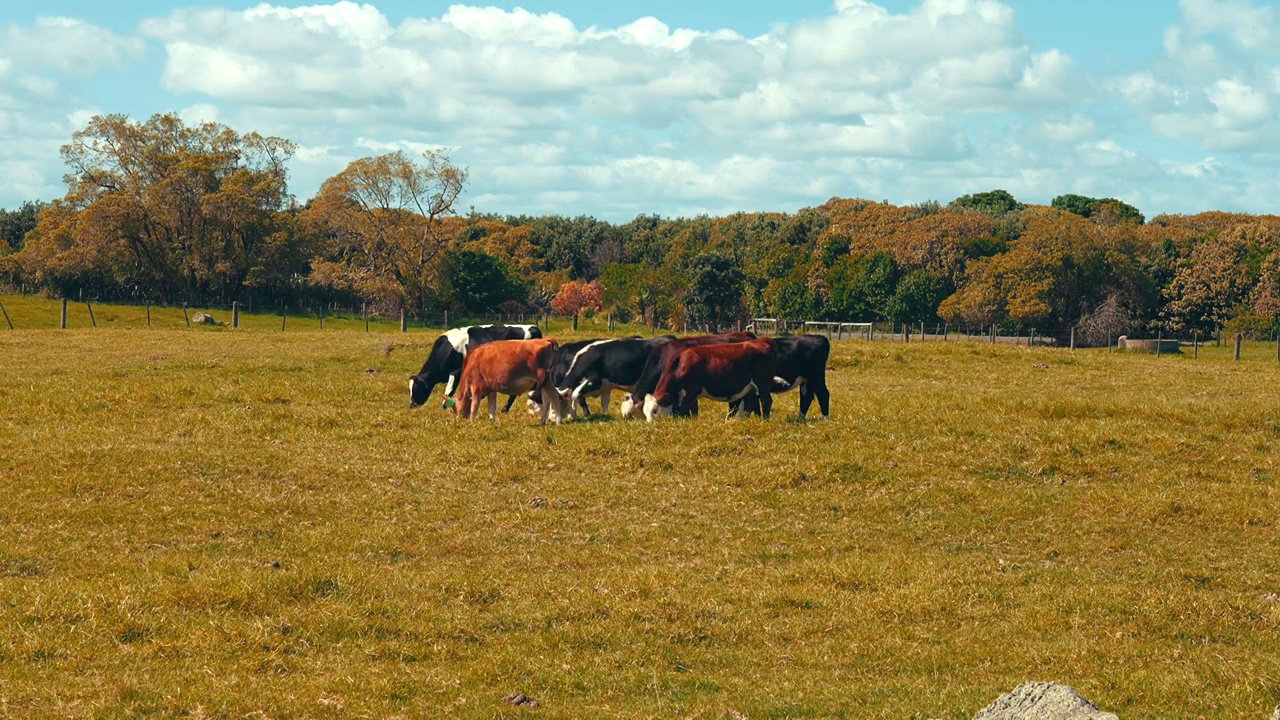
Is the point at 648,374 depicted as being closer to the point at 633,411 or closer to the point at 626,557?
the point at 633,411

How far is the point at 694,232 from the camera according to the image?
118 m

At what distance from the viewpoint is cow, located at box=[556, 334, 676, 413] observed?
2192 cm

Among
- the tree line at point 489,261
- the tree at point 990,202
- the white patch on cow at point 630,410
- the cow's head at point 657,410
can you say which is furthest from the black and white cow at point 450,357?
the tree at point 990,202

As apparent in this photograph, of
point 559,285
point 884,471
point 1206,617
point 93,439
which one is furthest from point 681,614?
point 559,285

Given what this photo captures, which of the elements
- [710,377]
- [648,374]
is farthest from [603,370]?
[710,377]

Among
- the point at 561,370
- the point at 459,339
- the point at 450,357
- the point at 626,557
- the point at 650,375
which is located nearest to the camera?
the point at 626,557

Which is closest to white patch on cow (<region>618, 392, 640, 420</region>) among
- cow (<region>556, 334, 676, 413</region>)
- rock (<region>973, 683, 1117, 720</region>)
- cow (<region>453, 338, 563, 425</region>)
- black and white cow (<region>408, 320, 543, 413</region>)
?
cow (<region>556, 334, 676, 413</region>)

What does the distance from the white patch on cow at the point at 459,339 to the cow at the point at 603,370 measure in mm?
4347

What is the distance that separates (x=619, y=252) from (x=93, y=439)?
101 meters

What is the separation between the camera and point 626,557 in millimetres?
13570

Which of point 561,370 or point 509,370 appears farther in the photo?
point 561,370

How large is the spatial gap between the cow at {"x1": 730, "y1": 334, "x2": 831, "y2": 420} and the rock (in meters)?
15.1

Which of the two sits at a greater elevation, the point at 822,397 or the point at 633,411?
the point at 822,397

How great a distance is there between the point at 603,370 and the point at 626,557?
8685mm
